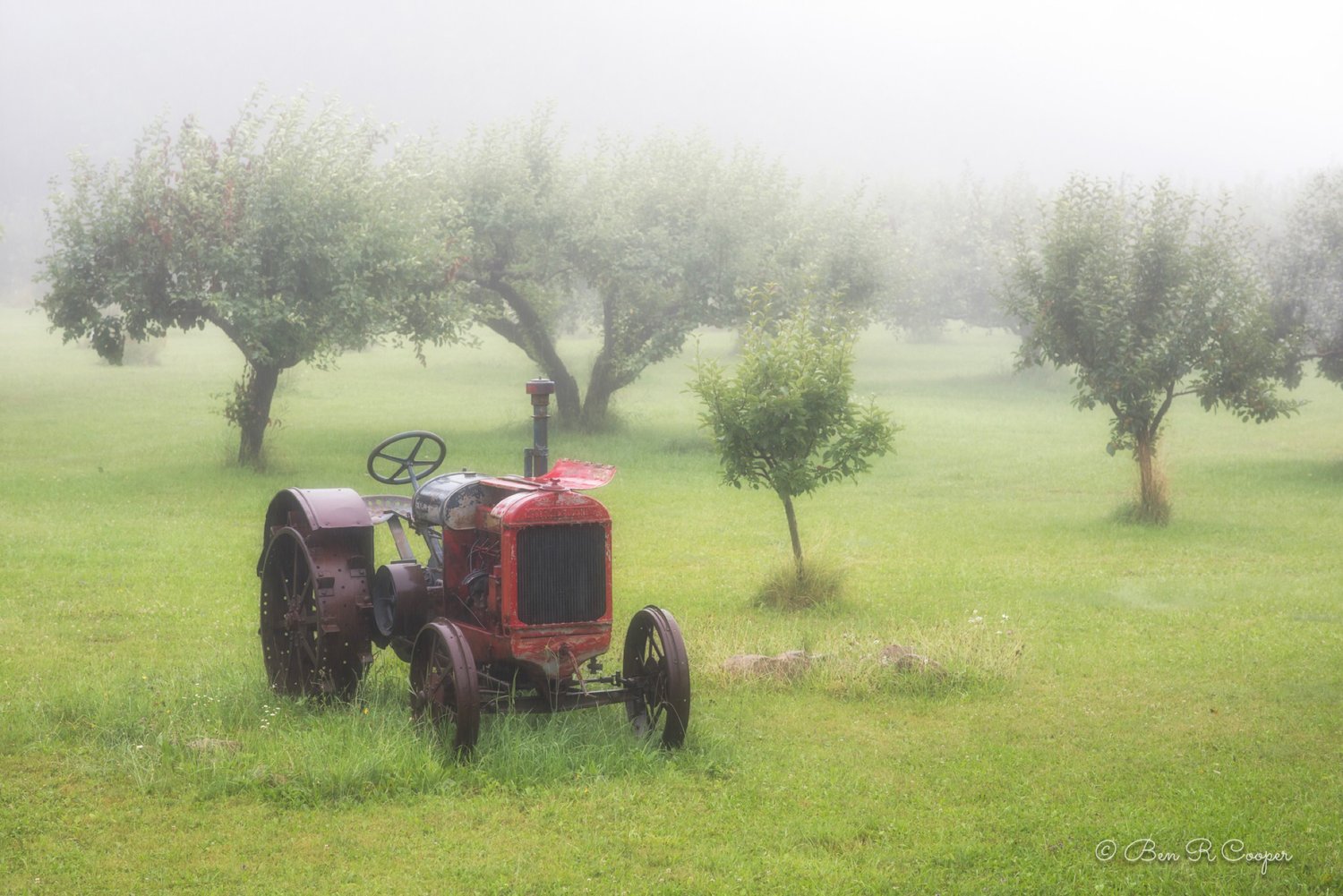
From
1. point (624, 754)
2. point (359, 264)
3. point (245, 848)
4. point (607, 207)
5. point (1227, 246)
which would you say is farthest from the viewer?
point (607, 207)

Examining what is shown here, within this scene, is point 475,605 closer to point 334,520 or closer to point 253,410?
point 334,520

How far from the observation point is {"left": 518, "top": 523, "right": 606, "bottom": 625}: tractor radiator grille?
7008 mm

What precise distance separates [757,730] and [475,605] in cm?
198

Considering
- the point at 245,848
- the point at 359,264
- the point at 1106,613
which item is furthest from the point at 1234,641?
the point at 359,264

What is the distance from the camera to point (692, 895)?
5.34m

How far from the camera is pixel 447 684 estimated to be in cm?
684

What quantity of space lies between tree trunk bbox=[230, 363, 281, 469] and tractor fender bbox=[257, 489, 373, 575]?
1425 cm

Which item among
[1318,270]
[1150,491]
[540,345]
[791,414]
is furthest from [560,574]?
[1318,270]

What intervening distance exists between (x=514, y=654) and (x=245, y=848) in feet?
5.92

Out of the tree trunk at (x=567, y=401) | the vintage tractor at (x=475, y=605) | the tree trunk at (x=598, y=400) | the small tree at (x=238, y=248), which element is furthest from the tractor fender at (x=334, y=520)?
the tree trunk at (x=567, y=401)

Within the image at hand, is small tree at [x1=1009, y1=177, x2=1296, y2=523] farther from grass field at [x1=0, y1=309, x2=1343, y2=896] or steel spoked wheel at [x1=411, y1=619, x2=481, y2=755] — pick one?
steel spoked wheel at [x1=411, y1=619, x2=481, y2=755]

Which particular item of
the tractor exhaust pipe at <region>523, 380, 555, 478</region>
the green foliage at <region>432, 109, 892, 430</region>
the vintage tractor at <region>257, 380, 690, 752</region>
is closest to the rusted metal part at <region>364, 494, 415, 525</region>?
the vintage tractor at <region>257, 380, 690, 752</region>

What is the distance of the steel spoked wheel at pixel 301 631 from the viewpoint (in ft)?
24.8

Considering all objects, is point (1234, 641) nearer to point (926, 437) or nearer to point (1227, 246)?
point (1227, 246)
